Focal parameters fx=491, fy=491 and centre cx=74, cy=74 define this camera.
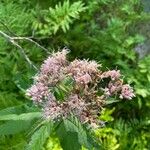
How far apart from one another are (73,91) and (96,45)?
221 centimetres

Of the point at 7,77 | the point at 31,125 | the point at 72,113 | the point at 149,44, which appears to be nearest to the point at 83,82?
the point at 72,113

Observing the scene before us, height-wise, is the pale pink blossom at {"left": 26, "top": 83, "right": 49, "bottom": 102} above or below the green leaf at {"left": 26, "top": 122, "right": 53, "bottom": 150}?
above

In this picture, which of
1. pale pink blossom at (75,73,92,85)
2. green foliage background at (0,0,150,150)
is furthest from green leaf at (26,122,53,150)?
green foliage background at (0,0,150,150)

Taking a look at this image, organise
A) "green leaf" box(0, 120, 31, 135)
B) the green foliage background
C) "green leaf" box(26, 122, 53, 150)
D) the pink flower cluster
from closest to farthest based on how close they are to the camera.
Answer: the pink flower cluster, "green leaf" box(26, 122, 53, 150), "green leaf" box(0, 120, 31, 135), the green foliage background

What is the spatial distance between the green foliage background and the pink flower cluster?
1617 millimetres

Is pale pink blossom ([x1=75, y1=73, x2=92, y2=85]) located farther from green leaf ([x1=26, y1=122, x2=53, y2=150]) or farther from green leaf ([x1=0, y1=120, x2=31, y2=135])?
green leaf ([x1=0, y1=120, x2=31, y2=135])

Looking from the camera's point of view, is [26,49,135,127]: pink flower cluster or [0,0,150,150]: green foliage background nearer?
[26,49,135,127]: pink flower cluster

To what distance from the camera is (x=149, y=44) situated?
4094 millimetres

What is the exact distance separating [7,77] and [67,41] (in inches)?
21.5

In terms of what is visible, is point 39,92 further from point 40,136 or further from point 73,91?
point 40,136

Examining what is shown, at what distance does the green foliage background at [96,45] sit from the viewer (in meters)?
3.47

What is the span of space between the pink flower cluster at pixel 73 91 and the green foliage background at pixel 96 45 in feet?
5.30

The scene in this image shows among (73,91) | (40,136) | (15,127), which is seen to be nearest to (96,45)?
(15,127)

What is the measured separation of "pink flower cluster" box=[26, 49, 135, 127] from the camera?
1.54m
